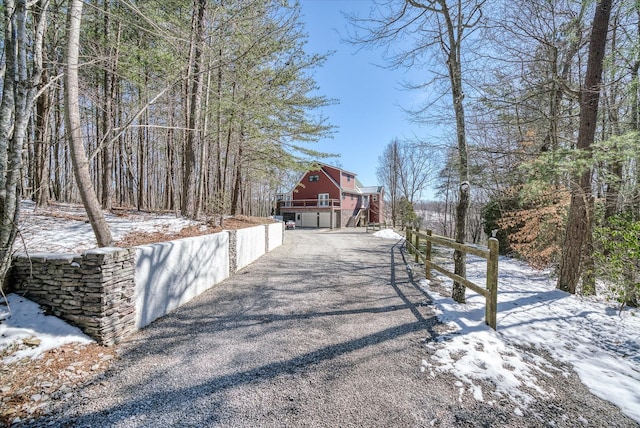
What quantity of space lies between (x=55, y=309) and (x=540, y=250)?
36.3ft

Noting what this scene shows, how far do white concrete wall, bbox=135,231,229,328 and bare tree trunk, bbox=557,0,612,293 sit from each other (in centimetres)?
740

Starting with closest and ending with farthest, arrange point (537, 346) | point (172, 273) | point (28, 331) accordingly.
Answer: point (28, 331) → point (537, 346) → point (172, 273)

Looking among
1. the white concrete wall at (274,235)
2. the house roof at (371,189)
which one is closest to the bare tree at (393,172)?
the house roof at (371,189)

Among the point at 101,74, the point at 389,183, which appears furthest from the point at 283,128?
the point at 389,183

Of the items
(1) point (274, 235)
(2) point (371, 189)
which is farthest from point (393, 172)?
(1) point (274, 235)

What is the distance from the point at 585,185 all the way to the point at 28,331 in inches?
355

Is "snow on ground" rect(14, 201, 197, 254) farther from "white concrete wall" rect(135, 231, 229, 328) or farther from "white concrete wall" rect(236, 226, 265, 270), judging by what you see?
"white concrete wall" rect(135, 231, 229, 328)

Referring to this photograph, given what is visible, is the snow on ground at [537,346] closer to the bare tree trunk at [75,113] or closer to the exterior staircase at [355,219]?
the bare tree trunk at [75,113]

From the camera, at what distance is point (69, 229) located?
5836mm

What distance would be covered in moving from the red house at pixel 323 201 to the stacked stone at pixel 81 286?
22.8m

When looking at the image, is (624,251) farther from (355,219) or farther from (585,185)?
(355,219)

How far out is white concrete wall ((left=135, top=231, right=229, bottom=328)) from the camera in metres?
3.66

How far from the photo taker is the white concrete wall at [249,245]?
7161mm

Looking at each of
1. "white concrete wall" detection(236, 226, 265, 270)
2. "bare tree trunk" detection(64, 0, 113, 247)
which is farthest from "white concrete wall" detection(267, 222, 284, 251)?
"bare tree trunk" detection(64, 0, 113, 247)
